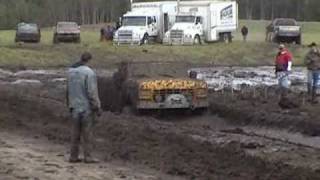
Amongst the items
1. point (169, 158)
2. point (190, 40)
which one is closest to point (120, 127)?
point (169, 158)

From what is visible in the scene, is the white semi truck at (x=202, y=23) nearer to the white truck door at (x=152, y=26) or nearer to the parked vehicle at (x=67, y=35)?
the white truck door at (x=152, y=26)

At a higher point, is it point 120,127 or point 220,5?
point 220,5

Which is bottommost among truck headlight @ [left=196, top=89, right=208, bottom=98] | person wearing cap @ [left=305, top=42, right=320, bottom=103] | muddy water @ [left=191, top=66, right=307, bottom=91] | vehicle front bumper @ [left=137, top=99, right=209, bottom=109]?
muddy water @ [left=191, top=66, right=307, bottom=91]

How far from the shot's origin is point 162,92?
21531 millimetres

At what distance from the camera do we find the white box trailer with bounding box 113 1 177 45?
56.9 m

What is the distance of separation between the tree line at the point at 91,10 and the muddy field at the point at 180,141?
285 feet

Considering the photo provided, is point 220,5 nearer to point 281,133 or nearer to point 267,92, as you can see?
point 267,92

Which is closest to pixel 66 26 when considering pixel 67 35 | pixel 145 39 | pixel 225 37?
pixel 67 35

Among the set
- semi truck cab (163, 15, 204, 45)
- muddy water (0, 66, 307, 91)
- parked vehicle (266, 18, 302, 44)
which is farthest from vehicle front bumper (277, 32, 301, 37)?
A: muddy water (0, 66, 307, 91)

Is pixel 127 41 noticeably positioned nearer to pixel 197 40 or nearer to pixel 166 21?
pixel 197 40

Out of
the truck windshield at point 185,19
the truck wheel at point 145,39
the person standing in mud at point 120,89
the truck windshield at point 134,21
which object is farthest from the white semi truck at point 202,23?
the person standing in mud at point 120,89

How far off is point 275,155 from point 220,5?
48151 millimetres

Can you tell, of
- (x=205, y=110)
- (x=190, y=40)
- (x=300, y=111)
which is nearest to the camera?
(x=300, y=111)

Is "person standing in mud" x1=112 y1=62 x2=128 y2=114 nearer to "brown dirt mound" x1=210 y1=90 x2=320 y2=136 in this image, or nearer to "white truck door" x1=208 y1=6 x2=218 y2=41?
"brown dirt mound" x1=210 y1=90 x2=320 y2=136
